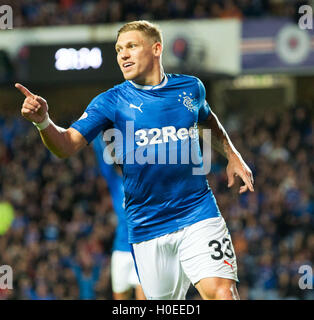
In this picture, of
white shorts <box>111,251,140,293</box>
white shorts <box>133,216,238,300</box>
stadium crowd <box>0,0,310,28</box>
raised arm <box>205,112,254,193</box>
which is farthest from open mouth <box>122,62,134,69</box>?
stadium crowd <box>0,0,310,28</box>

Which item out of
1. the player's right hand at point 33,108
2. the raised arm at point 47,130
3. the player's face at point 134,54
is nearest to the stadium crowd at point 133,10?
the player's face at point 134,54

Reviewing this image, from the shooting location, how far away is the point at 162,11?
1822 centimetres

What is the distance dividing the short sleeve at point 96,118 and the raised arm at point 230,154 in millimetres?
841

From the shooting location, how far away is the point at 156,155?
4898 millimetres

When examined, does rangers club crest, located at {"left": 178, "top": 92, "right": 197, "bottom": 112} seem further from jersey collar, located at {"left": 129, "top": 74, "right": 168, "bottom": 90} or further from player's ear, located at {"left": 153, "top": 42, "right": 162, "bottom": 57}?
player's ear, located at {"left": 153, "top": 42, "right": 162, "bottom": 57}

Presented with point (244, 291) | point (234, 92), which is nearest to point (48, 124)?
point (244, 291)

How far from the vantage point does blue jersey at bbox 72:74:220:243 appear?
4.90 m

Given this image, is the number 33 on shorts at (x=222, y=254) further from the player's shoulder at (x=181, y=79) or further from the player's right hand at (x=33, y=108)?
the player's right hand at (x=33, y=108)

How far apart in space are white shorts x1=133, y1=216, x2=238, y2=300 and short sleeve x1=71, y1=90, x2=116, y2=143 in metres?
0.85

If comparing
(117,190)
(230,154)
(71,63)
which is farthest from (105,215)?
(230,154)

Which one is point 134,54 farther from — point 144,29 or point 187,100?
point 187,100

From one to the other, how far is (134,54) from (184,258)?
4.68 ft

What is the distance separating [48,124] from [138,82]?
0.90 m

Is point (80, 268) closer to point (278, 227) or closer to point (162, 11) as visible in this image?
point (278, 227)
